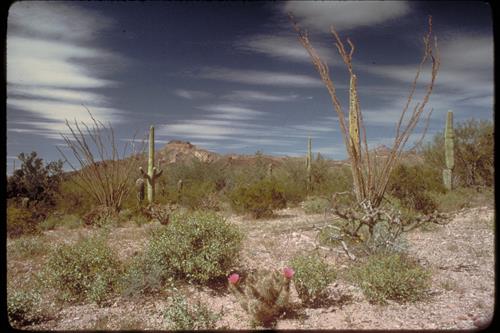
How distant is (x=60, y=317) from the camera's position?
4883 mm

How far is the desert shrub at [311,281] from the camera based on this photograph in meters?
5.00

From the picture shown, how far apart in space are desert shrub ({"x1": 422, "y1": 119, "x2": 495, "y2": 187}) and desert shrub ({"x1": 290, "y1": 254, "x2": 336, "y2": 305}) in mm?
13571

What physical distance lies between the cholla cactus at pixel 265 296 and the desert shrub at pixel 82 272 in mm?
1992

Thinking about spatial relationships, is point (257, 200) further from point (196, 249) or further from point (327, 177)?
point (327, 177)

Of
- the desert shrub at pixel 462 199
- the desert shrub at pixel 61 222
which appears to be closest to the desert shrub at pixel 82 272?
the desert shrub at pixel 61 222

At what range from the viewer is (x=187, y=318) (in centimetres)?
428

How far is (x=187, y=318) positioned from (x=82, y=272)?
2.16 m

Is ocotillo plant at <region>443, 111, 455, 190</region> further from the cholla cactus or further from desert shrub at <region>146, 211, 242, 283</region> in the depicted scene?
the cholla cactus

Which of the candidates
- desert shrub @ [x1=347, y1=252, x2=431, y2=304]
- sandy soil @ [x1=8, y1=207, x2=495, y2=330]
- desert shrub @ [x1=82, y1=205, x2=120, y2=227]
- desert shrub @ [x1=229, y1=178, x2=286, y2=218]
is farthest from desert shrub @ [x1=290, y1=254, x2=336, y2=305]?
desert shrub @ [x1=229, y1=178, x2=286, y2=218]

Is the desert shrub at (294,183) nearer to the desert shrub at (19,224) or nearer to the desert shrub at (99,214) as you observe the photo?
the desert shrub at (99,214)

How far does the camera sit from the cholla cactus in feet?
14.5

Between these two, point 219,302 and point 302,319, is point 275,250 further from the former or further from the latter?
point 302,319

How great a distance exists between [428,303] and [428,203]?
846 cm
